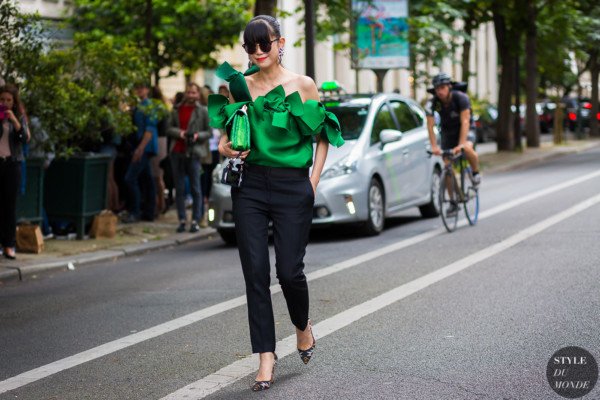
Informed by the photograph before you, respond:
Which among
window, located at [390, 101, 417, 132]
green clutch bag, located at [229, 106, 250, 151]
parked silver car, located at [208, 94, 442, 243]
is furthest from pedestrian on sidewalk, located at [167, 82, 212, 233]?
green clutch bag, located at [229, 106, 250, 151]

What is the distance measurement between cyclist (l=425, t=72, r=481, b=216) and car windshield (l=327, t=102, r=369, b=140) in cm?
84

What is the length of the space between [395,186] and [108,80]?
393 cm

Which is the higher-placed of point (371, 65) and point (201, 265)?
point (371, 65)

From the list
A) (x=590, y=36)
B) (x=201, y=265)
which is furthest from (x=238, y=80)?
(x=590, y=36)

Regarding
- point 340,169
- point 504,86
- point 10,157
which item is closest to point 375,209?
point 340,169

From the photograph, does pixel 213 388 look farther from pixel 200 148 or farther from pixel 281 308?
pixel 200 148

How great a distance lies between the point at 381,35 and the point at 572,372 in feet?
69.5

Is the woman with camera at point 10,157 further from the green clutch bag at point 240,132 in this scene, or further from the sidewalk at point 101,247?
the green clutch bag at point 240,132

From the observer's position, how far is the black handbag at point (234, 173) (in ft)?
20.6

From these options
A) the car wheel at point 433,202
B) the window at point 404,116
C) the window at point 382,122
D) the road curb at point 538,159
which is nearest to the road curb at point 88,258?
the window at point 382,122

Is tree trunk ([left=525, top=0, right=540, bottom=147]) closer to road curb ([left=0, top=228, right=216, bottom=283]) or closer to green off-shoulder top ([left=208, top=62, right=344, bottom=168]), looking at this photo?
road curb ([left=0, top=228, right=216, bottom=283])

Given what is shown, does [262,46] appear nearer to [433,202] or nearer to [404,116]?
[404,116]

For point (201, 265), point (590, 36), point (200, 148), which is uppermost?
point (590, 36)

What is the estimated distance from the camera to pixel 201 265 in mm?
12258
